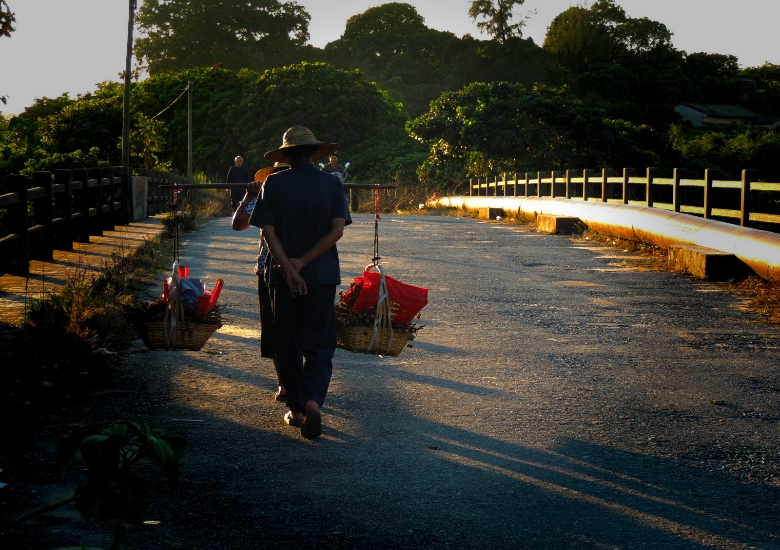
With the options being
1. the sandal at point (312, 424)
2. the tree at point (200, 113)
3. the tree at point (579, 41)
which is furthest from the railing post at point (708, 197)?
the tree at point (579, 41)

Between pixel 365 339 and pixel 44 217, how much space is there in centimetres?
717

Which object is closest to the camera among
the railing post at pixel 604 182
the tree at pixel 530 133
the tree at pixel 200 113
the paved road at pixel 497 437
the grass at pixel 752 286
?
the paved road at pixel 497 437

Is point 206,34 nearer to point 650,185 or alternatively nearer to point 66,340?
point 650,185

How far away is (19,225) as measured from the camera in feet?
34.7

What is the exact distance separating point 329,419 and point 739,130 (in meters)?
62.5

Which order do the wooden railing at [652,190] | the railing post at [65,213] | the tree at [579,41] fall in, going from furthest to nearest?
1. the tree at [579,41]
2. the wooden railing at [652,190]
3. the railing post at [65,213]

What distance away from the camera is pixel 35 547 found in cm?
404

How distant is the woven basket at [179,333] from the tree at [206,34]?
79721mm

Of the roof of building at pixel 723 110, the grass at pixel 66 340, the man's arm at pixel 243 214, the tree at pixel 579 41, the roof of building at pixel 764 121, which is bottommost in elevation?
the grass at pixel 66 340

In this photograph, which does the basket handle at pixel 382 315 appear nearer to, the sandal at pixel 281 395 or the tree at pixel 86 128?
the sandal at pixel 281 395

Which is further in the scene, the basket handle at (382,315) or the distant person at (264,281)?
the basket handle at (382,315)

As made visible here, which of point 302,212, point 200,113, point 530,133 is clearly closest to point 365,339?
point 302,212

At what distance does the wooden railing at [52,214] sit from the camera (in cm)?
1058

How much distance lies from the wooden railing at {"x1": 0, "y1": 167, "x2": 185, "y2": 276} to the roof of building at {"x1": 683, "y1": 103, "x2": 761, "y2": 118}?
65980 mm
